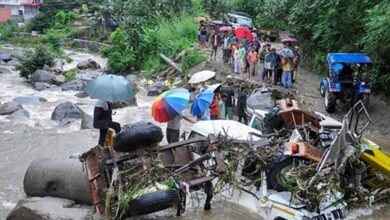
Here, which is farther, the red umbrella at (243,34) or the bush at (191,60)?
the bush at (191,60)

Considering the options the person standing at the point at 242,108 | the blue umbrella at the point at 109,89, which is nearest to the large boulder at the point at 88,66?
the person standing at the point at 242,108

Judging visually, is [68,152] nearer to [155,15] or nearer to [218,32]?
[218,32]

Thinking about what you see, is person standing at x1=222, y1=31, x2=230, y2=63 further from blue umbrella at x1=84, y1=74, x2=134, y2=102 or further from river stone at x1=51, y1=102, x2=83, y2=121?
blue umbrella at x1=84, y1=74, x2=134, y2=102

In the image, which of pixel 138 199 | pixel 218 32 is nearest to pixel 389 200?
pixel 138 199

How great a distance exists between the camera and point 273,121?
991 cm

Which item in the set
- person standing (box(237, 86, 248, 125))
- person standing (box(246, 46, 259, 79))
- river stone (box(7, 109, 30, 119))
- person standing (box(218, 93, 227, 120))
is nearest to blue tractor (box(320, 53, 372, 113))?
person standing (box(237, 86, 248, 125))

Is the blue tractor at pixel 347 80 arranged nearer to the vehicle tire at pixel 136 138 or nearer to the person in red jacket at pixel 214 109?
the person in red jacket at pixel 214 109

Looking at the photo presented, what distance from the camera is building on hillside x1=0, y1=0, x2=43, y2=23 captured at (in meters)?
72.4

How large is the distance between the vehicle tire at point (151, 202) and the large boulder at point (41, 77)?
23315 millimetres

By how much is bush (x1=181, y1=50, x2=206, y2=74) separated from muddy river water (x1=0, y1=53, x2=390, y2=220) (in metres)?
2.53

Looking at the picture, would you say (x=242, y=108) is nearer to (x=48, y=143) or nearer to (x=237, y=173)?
(x=237, y=173)

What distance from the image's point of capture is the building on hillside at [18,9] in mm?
72375

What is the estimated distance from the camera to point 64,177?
29.3 feet

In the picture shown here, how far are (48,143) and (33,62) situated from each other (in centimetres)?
1891
